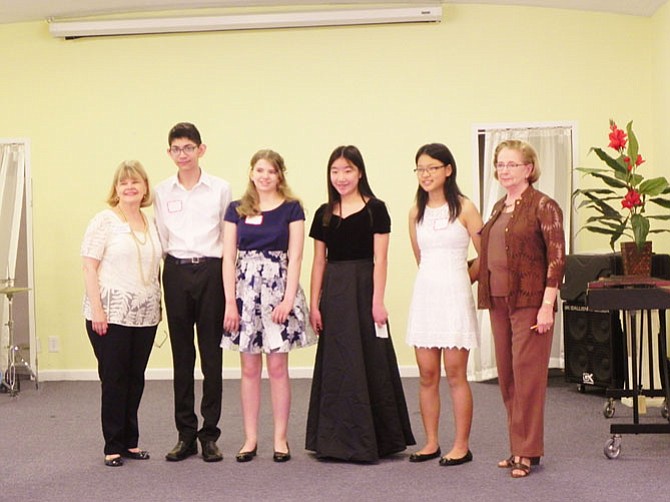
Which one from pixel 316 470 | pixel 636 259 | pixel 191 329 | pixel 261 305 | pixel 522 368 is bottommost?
pixel 316 470

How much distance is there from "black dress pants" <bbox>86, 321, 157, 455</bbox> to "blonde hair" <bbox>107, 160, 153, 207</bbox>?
0.57 meters

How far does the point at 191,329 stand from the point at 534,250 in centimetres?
159

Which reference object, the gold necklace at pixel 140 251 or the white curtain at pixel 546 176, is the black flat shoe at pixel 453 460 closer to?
the gold necklace at pixel 140 251

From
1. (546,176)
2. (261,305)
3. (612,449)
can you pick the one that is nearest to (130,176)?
(261,305)

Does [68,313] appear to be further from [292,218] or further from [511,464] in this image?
[511,464]

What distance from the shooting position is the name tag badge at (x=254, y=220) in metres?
4.17

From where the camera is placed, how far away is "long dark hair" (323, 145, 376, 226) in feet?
13.6

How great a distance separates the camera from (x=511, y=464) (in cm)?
404

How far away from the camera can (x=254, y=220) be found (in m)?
4.18

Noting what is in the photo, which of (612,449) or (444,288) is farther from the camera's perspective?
(612,449)

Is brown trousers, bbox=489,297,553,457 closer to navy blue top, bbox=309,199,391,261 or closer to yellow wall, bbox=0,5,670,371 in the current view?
navy blue top, bbox=309,199,391,261

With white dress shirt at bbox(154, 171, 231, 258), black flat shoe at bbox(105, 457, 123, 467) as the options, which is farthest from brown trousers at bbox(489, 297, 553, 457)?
black flat shoe at bbox(105, 457, 123, 467)

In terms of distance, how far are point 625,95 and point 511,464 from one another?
3.88 m

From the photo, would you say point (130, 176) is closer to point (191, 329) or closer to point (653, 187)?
point (191, 329)
